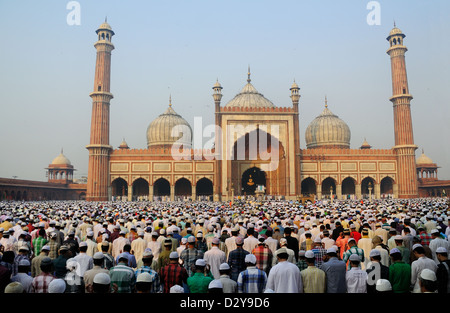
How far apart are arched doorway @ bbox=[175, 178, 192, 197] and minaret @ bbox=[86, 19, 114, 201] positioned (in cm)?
742

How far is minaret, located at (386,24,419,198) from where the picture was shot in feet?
119

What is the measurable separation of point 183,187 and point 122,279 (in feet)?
114

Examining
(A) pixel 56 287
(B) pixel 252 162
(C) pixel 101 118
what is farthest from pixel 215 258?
(B) pixel 252 162

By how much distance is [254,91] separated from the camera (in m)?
44.6

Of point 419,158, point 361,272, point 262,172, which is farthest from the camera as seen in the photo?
point 419,158

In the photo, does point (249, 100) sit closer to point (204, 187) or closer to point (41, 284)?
point (204, 187)

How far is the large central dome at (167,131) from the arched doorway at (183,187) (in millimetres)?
5229

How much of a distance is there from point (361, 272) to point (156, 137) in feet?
129

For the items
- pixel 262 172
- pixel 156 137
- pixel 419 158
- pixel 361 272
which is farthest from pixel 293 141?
pixel 361 272

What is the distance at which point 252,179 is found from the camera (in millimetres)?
40156

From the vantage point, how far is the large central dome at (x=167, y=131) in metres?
42.1

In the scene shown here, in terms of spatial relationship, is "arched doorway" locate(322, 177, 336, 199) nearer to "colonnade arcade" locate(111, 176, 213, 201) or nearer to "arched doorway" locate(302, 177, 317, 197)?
"arched doorway" locate(302, 177, 317, 197)

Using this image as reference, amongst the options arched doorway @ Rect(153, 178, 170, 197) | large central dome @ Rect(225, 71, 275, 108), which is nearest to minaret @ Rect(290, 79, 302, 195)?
large central dome @ Rect(225, 71, 275, 108)
